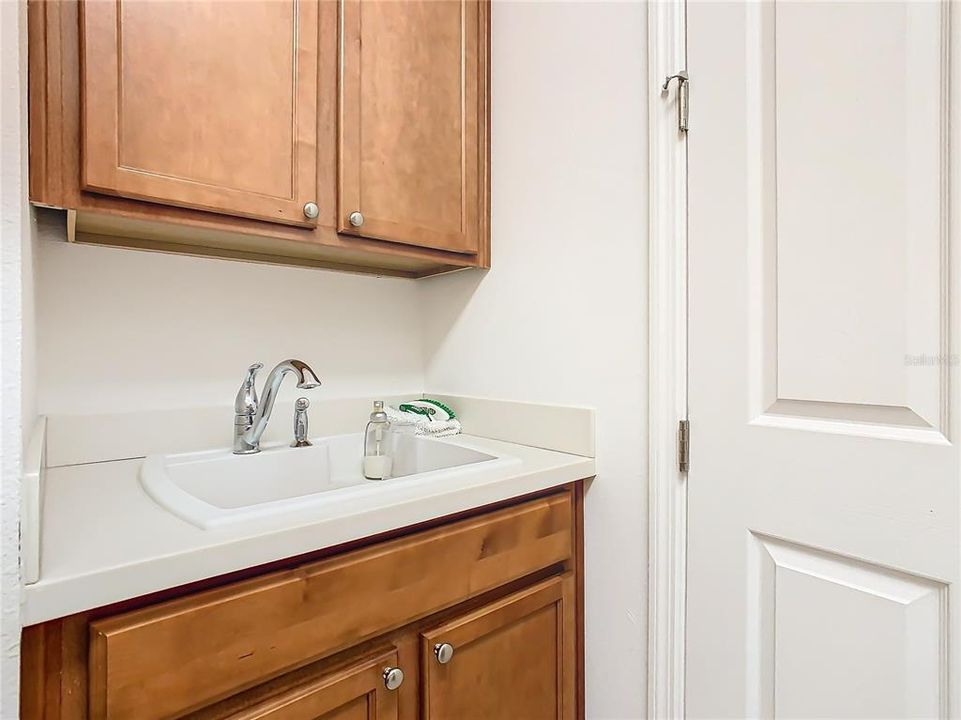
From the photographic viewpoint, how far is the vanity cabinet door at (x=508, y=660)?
0.91 meters

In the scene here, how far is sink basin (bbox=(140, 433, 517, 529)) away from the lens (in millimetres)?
813

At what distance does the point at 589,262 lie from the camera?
3.91 ft

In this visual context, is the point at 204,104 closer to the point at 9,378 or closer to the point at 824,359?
the point at 9,378

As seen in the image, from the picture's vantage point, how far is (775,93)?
91cm

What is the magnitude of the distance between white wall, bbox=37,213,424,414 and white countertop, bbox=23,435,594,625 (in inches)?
8.1

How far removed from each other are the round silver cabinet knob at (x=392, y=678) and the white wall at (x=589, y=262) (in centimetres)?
51

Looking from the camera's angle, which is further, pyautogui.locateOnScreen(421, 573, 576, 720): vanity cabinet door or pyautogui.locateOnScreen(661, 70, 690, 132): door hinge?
pyautogui.locateOnScreen(661, 70, 690, 132): door hinge

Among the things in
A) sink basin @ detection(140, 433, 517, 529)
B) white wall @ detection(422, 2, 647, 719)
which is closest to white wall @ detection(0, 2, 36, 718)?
sink basin @ detection(140, 433, 517, 529)

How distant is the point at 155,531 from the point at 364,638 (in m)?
0.34

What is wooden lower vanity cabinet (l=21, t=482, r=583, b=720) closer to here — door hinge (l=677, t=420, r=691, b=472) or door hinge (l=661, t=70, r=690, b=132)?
door hinge (l=677, t=420, r=691, b=472)

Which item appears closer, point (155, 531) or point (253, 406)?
point (155, 531)

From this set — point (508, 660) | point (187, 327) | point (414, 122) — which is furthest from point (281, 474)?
point (414, 122)

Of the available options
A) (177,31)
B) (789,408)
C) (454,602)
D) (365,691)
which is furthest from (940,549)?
(177,31)

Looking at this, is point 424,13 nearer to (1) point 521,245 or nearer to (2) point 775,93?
(1) point 521,245
